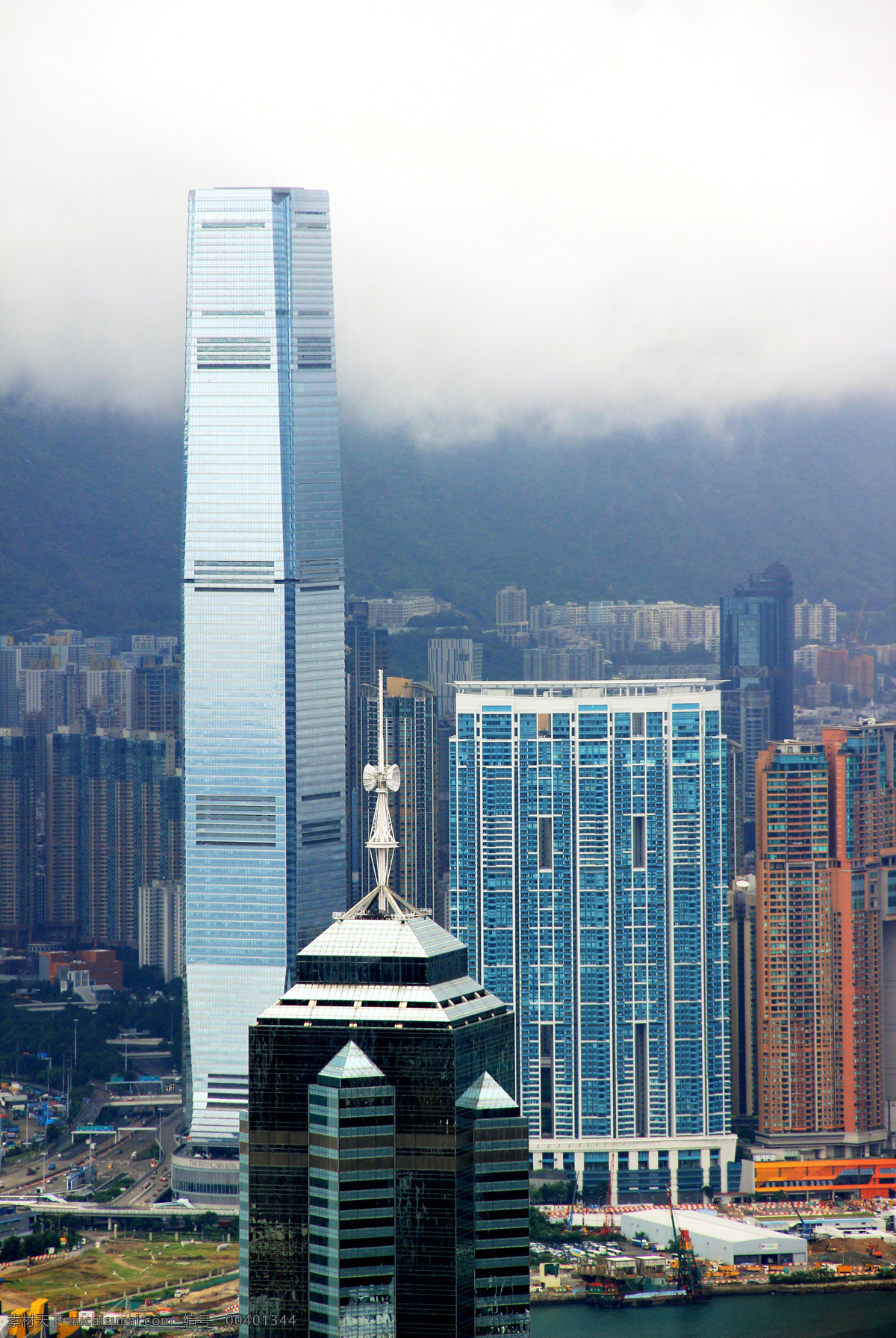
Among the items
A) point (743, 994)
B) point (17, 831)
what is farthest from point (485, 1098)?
point (17, 831)

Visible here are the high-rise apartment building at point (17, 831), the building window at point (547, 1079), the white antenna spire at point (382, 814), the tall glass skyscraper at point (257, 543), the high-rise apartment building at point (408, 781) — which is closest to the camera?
the white antenna spire at point (382, 814)

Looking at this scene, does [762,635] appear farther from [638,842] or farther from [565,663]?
[638,842]

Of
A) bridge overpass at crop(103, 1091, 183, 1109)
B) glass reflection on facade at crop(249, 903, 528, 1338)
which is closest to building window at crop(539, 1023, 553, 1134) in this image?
bridge overpass at crop(103, 1091, 183, 1109)

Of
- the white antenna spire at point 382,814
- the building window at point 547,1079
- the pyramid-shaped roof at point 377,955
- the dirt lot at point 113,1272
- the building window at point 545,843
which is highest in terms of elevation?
the white antenna spire at point 382,814

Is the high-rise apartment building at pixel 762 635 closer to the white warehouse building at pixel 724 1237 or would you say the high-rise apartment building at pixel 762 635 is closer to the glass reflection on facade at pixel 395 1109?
the white warehouse building at pixel 724 1237

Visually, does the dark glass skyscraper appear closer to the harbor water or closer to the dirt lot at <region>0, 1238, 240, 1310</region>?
the harbor water

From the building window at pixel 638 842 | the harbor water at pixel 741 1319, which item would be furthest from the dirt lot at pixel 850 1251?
the building window at pixel 638 842

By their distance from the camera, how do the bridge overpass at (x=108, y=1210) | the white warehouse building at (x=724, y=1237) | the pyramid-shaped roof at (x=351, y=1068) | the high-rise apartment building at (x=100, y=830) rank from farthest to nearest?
the high-rise apartment building at (x=100, y=830)
the bridge overpass at (x=108, y=1210)
the white warehouse building at (x=724, y=1237)
the pyramid-shaped roof at (x=351, y=1068)

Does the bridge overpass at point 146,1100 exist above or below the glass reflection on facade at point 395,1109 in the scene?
below
